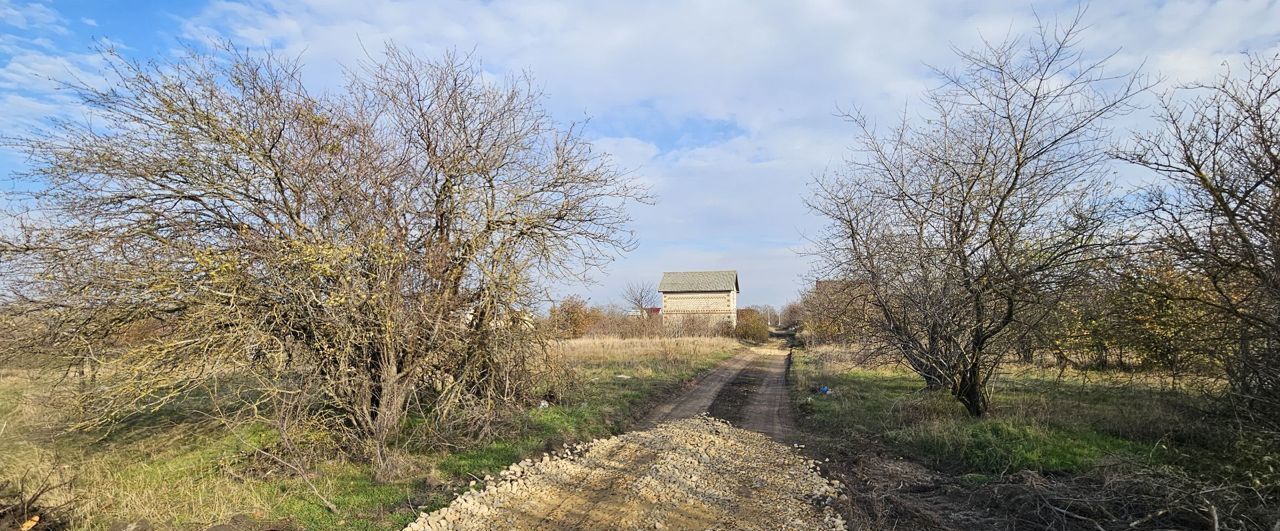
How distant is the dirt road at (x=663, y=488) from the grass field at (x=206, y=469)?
58 cm

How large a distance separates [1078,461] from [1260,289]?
2.65 meters

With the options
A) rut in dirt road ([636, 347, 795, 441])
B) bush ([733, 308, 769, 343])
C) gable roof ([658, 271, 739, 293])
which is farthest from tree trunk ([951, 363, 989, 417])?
gable roof ([658, 271, 739, 293])

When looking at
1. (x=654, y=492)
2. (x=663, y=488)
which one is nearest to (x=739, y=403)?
(x=663, y=488)

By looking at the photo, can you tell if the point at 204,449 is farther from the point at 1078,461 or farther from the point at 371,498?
the point at 1078,461

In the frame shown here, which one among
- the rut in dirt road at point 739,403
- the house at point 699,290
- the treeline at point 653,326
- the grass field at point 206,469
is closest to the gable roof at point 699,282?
the house at point 699,290

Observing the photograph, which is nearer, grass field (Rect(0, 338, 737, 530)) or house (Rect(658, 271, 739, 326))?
grass field (Rect(0, 338, 737, 530))

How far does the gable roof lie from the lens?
221 ft

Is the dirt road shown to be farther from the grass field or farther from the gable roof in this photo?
the gable roof

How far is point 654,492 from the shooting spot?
265 inches

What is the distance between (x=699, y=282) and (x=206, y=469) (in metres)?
62.2

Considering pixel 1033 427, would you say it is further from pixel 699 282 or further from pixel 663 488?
pixel 699 282

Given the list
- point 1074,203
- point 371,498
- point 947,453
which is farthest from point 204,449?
point 1074,203

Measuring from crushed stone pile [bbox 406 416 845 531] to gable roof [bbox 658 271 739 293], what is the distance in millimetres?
58566

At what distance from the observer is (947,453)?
856 cm
